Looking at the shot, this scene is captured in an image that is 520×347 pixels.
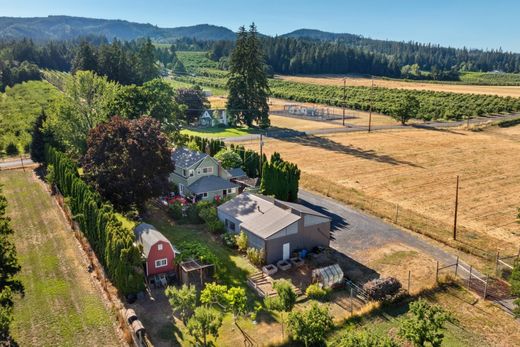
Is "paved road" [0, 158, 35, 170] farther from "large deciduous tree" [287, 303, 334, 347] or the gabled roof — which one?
"large deciduous tree" [287, 303, 334, 347]

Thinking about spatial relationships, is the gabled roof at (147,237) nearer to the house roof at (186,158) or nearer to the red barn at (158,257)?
the red barn at (158,257)

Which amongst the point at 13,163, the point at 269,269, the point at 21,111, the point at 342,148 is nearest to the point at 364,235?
the point at 269,269

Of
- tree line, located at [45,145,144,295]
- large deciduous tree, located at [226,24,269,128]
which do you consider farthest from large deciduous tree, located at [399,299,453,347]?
large deciduous tree, located at [226,24,269,128]

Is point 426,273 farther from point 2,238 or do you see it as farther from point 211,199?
point 2,238

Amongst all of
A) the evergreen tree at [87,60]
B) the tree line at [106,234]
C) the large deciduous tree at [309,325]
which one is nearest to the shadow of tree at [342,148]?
the tree line at [106,234]

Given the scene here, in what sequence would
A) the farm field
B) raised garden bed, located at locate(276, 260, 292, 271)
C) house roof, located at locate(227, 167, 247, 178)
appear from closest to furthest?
the farm field, raised garden bed, located at locate(276, 260, 292, 271), house roof, located at locate(227, 167, 247, 178)

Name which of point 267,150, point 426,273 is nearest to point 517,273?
point 426,273

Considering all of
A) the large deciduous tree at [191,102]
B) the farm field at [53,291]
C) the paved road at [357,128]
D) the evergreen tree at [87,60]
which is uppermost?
the evergreen tree at [87,60]
